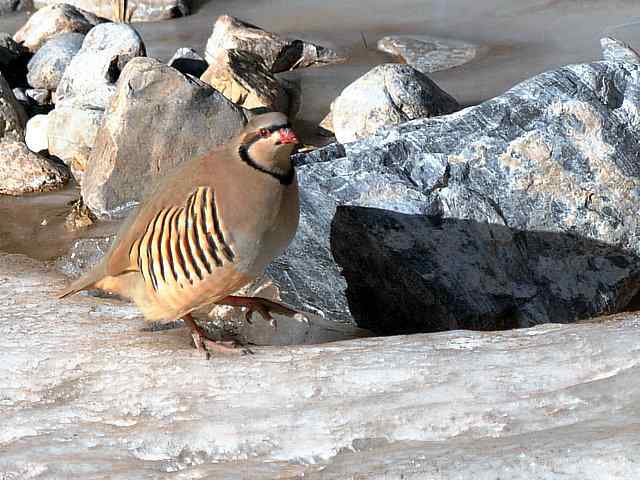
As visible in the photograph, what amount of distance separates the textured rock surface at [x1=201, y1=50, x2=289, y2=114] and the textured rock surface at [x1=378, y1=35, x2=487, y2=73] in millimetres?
1738

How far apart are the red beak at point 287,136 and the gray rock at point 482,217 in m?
1.26

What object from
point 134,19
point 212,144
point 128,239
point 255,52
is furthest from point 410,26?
point 128,239

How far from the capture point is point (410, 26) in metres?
11.9

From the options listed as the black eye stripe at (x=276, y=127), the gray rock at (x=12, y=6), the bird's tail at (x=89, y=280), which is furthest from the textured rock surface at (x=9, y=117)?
the gray rock at (x=12, y=6)

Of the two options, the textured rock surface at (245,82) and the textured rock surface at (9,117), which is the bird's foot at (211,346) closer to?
the textured rock surface at (245,82)

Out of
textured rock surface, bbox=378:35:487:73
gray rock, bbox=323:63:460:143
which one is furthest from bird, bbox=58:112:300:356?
textured rock surface, bbox=378:35:487:73

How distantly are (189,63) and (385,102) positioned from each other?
2869 millimetres

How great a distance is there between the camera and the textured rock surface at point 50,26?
1159 centimetres

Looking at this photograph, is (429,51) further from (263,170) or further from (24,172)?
(263,170)

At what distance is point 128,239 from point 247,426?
1.20 metres

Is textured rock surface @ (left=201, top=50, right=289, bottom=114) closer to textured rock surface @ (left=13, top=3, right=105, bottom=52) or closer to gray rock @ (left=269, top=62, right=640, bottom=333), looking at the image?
textured rock surface @ (left=13, top=3, right=105, bottom=52)

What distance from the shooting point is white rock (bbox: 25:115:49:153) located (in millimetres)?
8763

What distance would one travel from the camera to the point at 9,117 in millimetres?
8898

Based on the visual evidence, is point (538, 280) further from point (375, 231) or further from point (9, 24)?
point (9, 24)
